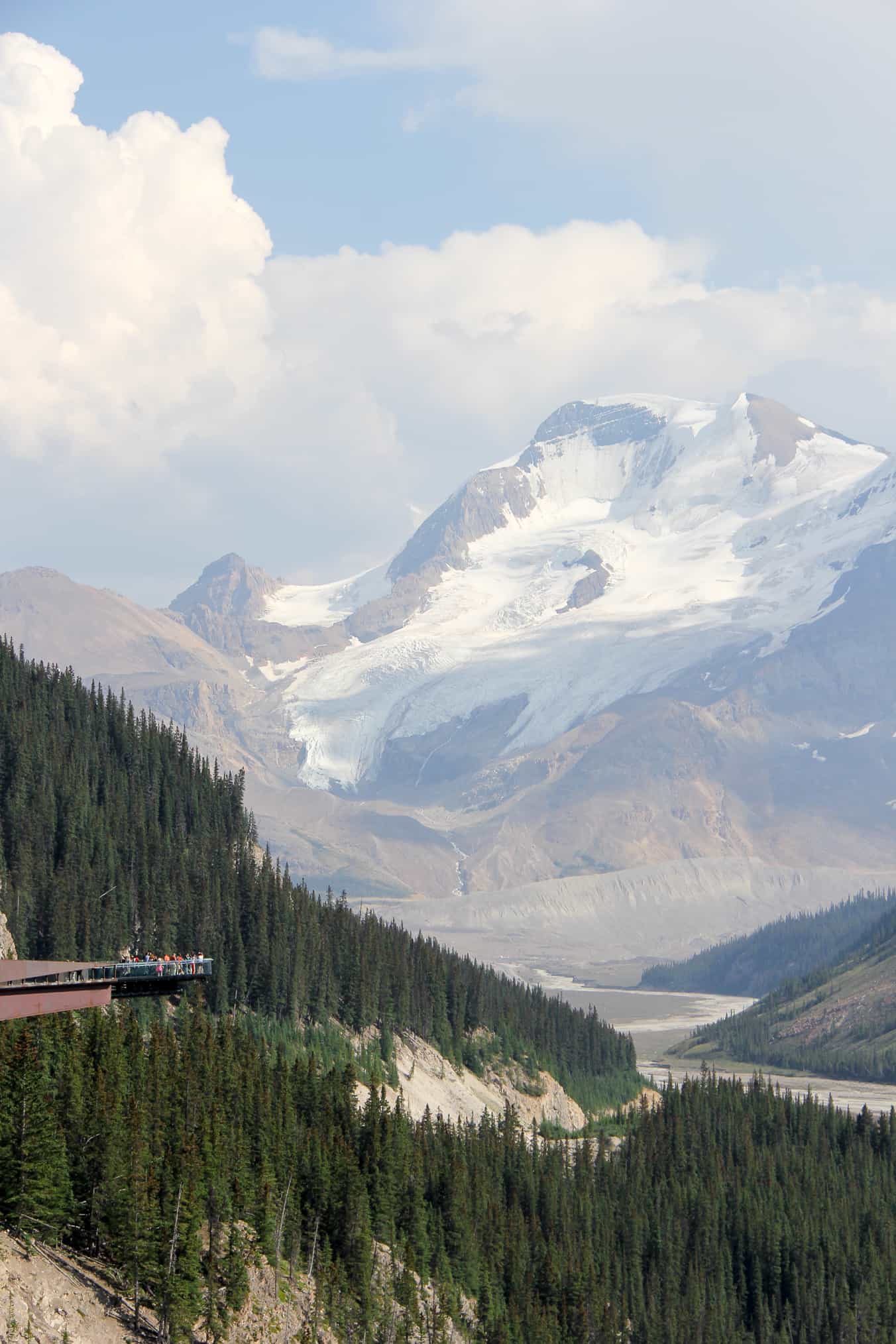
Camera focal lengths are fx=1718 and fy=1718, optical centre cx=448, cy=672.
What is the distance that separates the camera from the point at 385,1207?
121 m

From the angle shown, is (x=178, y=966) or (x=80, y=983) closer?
(x=80, y=983)

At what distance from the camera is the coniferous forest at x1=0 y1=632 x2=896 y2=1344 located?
86438 millimetres

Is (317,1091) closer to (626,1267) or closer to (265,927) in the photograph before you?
(626,1267)

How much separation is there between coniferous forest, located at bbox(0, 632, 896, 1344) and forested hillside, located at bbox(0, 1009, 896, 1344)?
258mm

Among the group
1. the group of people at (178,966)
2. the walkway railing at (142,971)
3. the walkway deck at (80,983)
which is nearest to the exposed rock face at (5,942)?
the walkway deck at (80,983)

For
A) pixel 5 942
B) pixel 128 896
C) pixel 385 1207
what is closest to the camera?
pixel 385 1207

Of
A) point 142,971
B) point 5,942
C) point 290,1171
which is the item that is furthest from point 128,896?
point 290,1171

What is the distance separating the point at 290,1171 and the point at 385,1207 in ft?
40.6

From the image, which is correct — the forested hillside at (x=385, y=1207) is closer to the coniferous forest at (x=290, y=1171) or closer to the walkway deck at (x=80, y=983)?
the coniferous forest at (x=290, y=1171)

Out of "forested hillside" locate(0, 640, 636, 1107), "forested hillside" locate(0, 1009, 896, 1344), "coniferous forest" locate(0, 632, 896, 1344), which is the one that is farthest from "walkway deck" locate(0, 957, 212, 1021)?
"forested hillside" locate(0, 640, 636, 1107)

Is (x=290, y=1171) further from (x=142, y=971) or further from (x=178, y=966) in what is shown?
(x=142, y=971)

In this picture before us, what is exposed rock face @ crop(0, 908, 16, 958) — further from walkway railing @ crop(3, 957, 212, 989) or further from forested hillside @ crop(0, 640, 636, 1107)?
walkway railing @ crop(3, 957, 212, 989)

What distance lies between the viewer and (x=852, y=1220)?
187750 mm

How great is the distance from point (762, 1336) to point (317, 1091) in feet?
203
